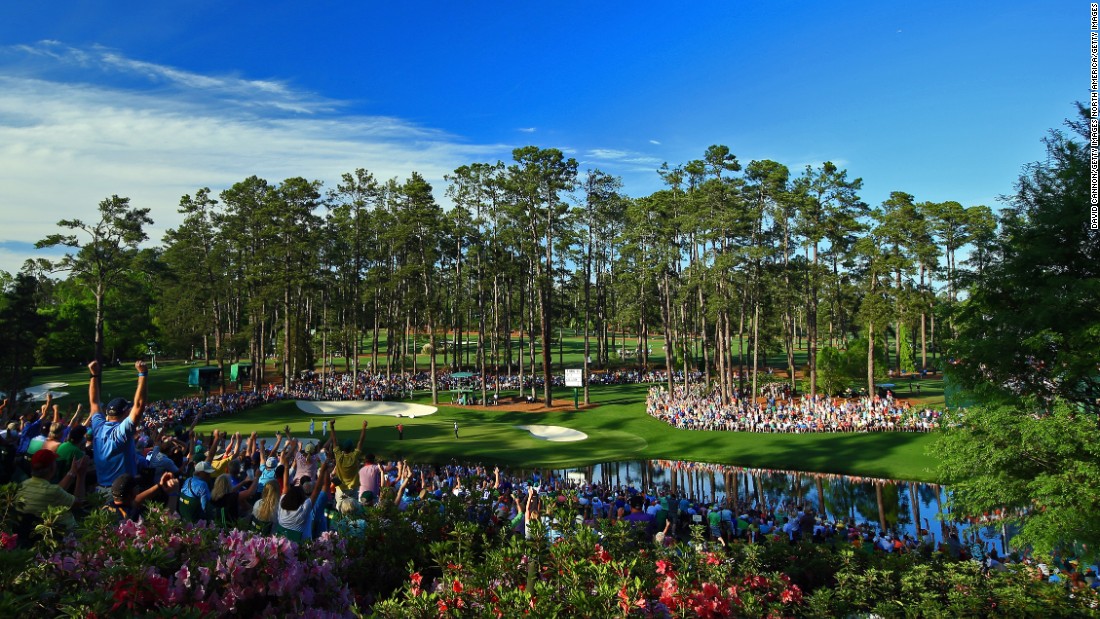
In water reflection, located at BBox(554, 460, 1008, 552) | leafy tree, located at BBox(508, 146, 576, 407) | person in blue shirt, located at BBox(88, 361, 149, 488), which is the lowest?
water reflection, located at BBox(554, 460, 1008, 552)

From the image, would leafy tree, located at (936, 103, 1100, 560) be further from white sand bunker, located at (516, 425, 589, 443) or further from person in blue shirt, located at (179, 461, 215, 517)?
white sand bunker, located at (516, 425, 589, 443)

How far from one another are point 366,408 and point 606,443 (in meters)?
18.9

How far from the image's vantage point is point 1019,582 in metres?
7.02

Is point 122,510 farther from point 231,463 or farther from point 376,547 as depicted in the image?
point 231,463

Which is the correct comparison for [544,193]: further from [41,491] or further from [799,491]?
[41,491]

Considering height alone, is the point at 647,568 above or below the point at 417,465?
above

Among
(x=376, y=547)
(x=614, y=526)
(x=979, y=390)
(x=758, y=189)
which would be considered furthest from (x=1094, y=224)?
(x=758, y=189)

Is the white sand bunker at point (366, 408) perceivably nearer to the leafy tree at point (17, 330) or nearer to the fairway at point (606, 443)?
the fairway at point (606, 443)

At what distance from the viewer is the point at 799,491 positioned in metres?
25.2

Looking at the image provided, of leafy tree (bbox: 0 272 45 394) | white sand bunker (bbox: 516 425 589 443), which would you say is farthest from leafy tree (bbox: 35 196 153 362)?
white sand bunker (bbox: 516 425 589 443)

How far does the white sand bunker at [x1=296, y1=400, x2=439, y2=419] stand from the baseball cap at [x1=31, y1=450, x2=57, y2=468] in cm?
3725

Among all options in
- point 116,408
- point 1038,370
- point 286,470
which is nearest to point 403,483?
point 286,470

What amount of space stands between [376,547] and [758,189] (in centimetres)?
4312

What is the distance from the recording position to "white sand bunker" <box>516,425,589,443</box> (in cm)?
3591
